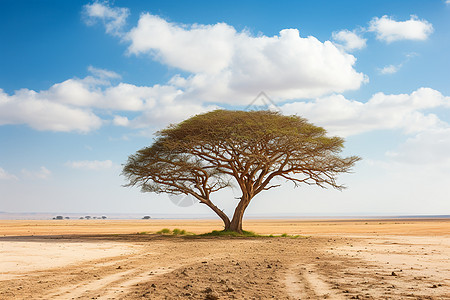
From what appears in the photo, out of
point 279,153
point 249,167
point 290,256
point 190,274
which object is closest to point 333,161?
point 279,153

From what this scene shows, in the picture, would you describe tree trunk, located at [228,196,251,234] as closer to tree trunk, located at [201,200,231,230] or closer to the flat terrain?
tree trunk, located at [201,200,231,230]

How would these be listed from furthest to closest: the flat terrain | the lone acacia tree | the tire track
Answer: the lone acacia tree
the flat terrain
the tire track

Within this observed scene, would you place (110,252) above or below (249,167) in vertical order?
below

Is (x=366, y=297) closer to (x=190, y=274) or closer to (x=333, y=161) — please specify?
(x=190, y=274)

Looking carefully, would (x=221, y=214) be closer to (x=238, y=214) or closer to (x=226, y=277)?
(x=238, y=214)

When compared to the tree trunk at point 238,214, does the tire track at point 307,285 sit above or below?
below

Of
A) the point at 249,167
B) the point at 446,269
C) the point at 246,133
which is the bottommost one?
the point at 446,269

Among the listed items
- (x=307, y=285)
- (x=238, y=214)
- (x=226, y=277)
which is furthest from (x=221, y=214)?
(x=307, y=285)


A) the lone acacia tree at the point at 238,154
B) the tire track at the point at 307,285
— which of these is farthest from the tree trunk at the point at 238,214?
the tire track at the point at 307,285

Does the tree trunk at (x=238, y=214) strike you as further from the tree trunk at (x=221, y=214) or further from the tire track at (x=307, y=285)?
the tire track at (x=307, y=285)

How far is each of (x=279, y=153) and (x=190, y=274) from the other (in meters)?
18.7

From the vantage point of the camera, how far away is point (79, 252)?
721 inches

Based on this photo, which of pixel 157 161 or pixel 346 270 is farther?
pixel 157 161

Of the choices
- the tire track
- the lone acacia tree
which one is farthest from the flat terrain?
the lone acacia tree
